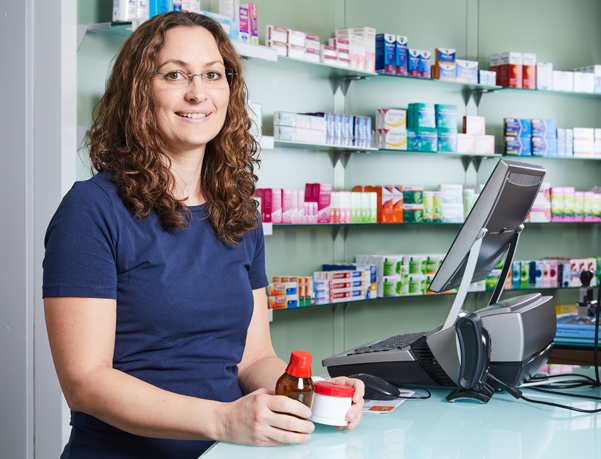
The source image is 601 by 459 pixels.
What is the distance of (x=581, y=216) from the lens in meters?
4.94

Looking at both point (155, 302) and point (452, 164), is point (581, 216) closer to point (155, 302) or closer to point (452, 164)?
point (452, 164)

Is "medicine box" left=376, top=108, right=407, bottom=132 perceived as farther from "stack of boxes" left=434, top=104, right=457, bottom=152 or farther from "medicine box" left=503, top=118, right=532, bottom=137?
"medicine box" left=503, top=118, right=532, bottom=137

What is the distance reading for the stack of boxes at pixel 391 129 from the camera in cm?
420

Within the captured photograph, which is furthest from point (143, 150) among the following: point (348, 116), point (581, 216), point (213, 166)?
point (581, 216)

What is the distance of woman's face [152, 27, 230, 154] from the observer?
1351 millimetres

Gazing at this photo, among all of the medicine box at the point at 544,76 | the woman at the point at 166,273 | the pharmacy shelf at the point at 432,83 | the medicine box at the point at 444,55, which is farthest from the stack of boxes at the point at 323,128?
the woman at the point at 166,273

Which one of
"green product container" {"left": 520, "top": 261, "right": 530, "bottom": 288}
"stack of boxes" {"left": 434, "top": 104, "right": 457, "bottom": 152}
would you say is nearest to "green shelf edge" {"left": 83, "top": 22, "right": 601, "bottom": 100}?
"stack of boxes" {"left": 434, "top": 104, "right": 457, "bottom": 152}

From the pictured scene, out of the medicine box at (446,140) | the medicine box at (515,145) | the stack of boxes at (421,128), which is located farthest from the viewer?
the medicine box at (515,145)

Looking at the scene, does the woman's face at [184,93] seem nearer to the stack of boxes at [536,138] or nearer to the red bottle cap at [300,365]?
the red bottle cap at [300,365]

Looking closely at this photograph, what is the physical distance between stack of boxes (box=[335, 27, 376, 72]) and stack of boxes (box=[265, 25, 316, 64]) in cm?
26

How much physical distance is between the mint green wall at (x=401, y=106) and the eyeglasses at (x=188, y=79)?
1.90 metres

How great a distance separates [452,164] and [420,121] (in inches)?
24.9

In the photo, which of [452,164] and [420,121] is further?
[452,164]

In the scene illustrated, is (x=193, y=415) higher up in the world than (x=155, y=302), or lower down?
lower down
